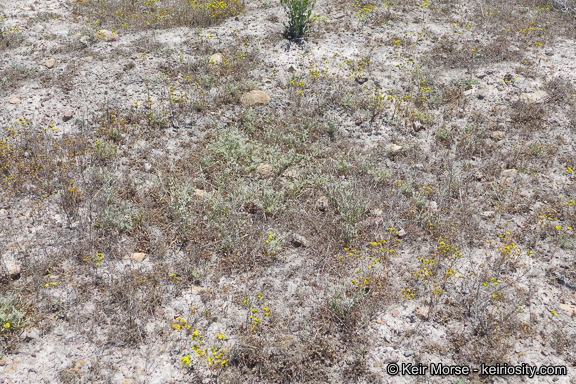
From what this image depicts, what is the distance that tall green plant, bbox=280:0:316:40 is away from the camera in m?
9.70

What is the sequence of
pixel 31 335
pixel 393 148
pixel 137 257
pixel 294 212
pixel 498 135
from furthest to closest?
pixel 498 135 < pixel 393 148 < pixel 294 212 < pixel 137 257 < pixel 31 335

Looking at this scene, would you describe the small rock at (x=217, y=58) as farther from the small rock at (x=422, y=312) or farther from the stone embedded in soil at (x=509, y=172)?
the small rock at (x=422, y=312)

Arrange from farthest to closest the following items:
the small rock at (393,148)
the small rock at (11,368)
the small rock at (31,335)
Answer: the small rock at (393,148)
the small rock at (31,335)
the small rock at (11,368)

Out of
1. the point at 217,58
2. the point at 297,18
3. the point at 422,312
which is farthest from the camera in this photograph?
the point at 297,18

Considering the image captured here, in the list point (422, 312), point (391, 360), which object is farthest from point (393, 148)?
point (391, 360)

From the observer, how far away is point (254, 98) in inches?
324

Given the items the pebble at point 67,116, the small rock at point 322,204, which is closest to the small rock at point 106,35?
the pebble at point 67,116

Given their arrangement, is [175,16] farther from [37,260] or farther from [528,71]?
[528,71]

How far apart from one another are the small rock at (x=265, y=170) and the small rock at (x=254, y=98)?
2.01 m

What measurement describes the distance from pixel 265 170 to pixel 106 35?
6.62 m

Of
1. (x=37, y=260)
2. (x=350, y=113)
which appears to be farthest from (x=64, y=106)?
(x=350, y=113)

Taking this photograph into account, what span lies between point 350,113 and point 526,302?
16.0 ft

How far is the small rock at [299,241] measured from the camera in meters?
5.53

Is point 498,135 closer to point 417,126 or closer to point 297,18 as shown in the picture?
point 417,126
